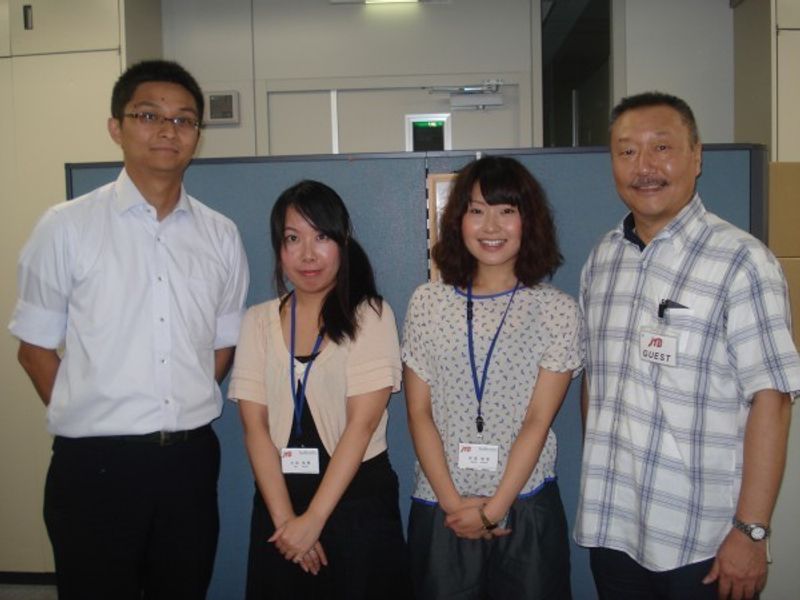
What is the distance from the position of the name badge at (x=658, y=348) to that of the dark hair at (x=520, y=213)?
0.33m

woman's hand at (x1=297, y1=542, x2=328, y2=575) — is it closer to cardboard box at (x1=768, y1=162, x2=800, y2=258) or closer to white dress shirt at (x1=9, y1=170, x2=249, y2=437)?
white dress shirt at (x1=9, y1=170, x2=249, y2=437)

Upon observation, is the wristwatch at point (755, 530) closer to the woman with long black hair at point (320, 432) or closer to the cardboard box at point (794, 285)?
the woman with long black hair at point (320, 432)

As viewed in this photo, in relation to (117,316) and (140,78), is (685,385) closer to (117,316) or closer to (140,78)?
(117,316)

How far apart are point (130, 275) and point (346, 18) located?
2.96 m

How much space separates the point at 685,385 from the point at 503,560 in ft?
2.05

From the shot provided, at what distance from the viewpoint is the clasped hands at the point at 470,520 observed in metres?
1.63

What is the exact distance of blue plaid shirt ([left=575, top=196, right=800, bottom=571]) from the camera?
147 centimetres

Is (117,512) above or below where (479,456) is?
below

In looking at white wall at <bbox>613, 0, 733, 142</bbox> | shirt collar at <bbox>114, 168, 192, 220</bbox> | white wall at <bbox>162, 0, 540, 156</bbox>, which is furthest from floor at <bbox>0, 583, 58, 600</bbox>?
white wall at <bbox>613, 0, 733, 142</bbox>

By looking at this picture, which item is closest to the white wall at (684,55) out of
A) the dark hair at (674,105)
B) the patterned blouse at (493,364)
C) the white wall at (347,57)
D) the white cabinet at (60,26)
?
the white wall at (347,57)

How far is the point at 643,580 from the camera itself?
1602 mm

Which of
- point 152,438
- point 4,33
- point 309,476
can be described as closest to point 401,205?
point 309,476

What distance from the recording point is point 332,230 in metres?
1.79

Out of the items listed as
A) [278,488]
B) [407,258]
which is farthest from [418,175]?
[278,488]
